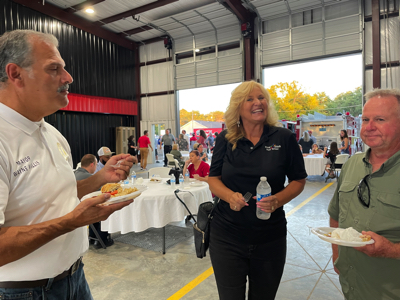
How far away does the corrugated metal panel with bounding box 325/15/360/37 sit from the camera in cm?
1052

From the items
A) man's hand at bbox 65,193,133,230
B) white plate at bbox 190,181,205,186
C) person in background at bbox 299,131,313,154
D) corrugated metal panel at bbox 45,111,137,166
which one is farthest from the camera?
corrugated metal panel at bbox 45,111,137,166

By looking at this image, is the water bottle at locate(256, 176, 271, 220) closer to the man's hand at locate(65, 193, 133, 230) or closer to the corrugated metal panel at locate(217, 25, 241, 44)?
the man's hand at locate(65, 193, 133, 230)

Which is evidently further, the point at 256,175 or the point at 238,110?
the point at 238,110

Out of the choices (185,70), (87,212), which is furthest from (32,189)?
(185,70)

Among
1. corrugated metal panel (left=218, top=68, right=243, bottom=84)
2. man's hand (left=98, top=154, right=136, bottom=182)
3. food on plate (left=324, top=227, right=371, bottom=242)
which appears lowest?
food on plate (left=324, top=227, right=371, bottom=242)

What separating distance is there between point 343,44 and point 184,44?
8.04 meters

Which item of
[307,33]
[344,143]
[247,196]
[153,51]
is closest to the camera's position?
[247,196]

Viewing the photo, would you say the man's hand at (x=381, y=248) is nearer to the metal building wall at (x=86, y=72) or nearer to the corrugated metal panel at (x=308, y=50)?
the corrugated metal panel at (x=308, y=50)

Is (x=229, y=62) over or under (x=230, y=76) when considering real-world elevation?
over

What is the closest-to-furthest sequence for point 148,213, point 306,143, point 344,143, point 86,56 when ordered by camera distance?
1. point 148,213
2. point 344,143
3. point 306,143
4. point 86,56

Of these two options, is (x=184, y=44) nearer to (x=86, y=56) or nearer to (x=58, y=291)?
(x=86, y=56)

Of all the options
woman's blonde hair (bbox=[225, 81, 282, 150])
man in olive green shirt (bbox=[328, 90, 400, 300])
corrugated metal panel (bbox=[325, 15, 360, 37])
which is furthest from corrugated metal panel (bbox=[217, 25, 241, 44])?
man in olive green shirt (bbox=[328, 90, 400, 300])

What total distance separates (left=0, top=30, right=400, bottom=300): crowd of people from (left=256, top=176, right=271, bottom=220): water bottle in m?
0.03

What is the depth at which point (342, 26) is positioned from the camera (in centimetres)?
1078
